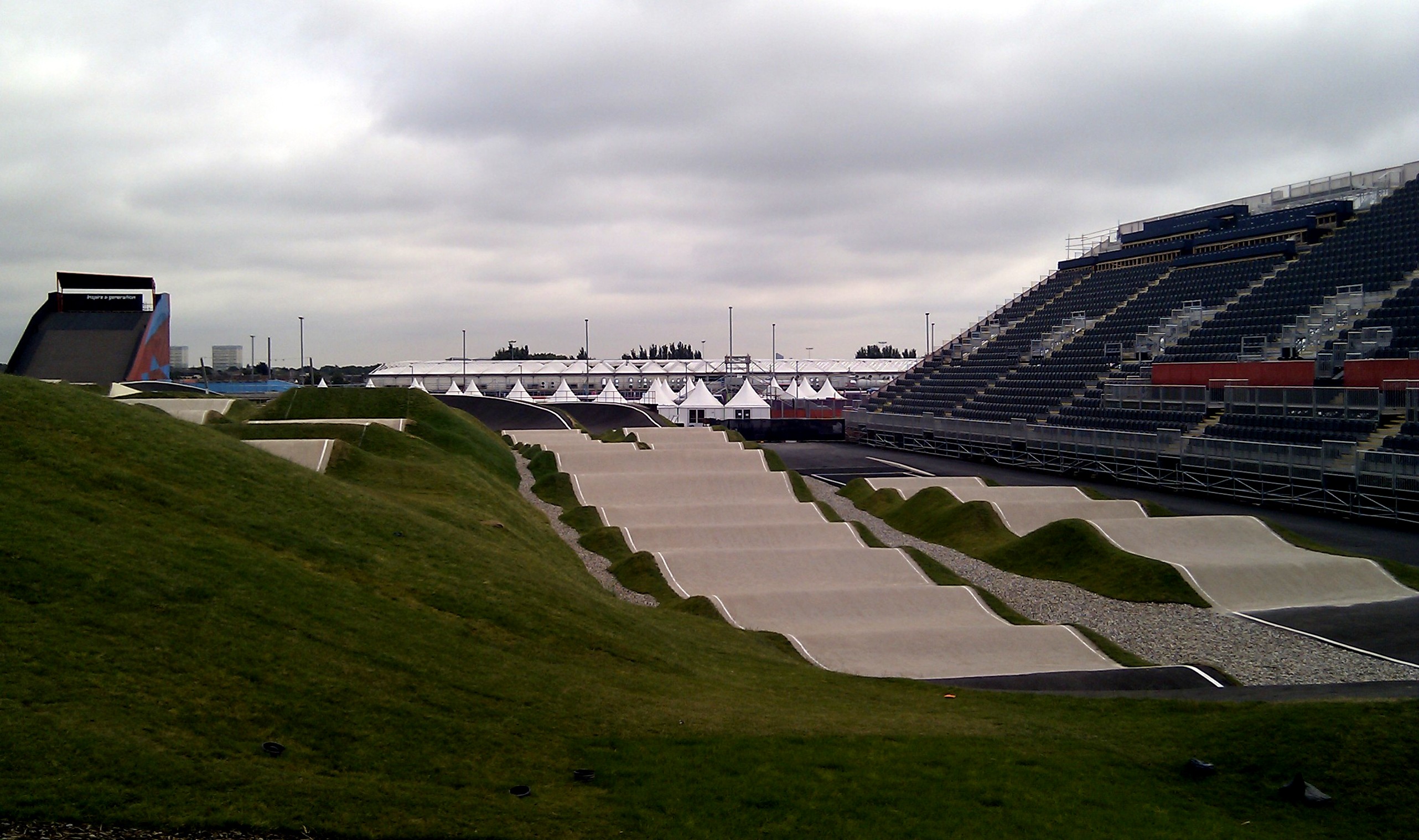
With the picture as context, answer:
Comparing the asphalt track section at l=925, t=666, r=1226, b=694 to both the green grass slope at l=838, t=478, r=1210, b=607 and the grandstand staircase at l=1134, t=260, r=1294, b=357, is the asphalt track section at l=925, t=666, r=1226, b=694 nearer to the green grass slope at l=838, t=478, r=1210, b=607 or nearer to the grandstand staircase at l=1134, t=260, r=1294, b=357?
the green grass slope at l=838, t=478, r=1210, b=607

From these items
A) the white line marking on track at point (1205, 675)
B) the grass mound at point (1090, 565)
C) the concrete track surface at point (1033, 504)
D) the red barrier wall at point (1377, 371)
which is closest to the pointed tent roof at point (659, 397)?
the concrete track surface at point (1033, 504)

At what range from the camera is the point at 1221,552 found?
27.3m

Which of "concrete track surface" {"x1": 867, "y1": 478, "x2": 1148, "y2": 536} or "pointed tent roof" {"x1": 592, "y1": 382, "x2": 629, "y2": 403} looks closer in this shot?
"concrete track surface" {"x1": 867, "y1": 478, "x2": 1148, "y2": 536}

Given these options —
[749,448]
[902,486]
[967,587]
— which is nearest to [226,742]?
[967,587]

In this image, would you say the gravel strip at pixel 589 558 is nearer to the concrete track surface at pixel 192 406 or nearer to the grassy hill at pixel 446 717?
the grassy hill at pixel 446 717

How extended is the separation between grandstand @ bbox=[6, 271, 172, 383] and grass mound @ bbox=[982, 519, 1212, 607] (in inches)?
2028

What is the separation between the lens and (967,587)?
76.9ft

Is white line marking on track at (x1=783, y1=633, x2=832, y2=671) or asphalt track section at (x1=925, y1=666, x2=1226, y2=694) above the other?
white line marking on track at (x1=783, y1=633, x2=832, y2=671)

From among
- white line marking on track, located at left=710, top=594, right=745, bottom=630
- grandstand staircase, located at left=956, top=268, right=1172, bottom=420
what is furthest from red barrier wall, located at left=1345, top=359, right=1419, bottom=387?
white line marking on track, located at left=710, top=594, right=745, bottom=630

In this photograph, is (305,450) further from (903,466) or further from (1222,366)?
(1222,366)

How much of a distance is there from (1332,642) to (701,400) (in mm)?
57385

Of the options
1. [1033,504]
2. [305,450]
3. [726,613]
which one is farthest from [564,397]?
[726,613]

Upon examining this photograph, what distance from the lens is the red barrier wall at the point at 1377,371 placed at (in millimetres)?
34750

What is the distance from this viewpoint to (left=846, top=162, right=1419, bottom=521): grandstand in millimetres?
34781
